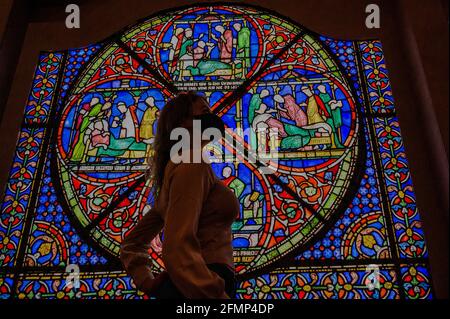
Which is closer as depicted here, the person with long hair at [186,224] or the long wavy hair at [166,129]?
the person with long hair at [186,224]

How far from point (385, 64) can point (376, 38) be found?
341 millimetres

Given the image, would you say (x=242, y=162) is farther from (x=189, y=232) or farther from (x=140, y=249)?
(x=189, y=232)

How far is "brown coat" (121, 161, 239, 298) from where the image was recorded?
5.22 ft

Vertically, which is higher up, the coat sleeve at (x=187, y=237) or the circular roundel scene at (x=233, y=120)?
the circular roundel scene at (x=233, y=120)

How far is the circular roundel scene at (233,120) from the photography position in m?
3.88

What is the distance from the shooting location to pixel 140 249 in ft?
6.49

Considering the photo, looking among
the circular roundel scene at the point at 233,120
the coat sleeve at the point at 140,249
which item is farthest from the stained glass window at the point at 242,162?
the coat sleeve at the point at 140,249

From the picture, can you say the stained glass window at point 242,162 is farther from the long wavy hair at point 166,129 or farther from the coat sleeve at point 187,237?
the coat sleeve at point 187,237

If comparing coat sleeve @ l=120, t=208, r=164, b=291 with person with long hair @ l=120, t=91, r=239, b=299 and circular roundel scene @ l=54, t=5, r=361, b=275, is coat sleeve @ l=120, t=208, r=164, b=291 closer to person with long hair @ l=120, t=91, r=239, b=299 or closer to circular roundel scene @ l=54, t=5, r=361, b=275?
person with long hair @ l=120, t=91, r=239, b=299

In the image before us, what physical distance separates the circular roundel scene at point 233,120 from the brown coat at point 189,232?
181cm

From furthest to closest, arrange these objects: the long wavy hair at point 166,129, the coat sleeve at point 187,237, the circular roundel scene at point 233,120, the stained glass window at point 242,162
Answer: the circular roundel scene at point 233,120, the stained glass window at point 242,162, the long wavy hair at point 166,129, the coat sleeve at point 187,237

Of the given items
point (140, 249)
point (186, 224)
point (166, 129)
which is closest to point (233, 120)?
point (166, 129)

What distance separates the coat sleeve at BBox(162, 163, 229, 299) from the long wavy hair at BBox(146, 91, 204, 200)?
0.17 meters

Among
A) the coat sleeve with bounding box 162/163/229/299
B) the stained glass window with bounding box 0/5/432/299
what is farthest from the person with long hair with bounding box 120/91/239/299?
the stained glass window with bounding box 0/5/432/299
